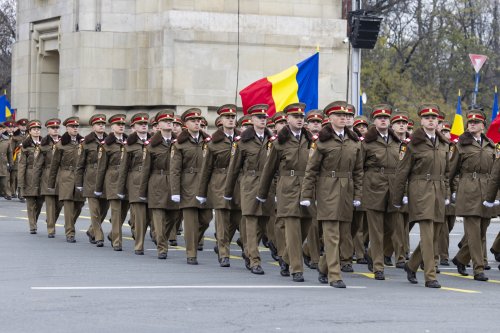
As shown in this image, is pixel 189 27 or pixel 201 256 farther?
pixel 189 27

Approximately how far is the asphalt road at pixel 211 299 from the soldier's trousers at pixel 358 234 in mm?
565

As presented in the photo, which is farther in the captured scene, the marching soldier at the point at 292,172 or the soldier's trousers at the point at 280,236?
the soldier's trousers at the point at 280,236

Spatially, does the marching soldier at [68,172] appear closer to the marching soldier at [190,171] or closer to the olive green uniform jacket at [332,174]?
the marching soldier at [190,171]

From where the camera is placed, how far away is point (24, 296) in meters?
13.5

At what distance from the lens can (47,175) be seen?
2228 cm

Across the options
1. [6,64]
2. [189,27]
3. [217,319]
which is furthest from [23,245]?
[6,64]

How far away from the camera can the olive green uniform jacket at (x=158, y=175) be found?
61.8 feet

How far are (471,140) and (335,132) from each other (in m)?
2.24

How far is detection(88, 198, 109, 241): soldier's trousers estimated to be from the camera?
2055 cm

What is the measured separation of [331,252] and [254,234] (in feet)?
5.81

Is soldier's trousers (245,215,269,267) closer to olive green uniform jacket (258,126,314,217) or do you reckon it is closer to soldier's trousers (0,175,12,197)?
olive green uniform jacket (258,126,314,217)

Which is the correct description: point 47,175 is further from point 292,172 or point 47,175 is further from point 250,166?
point 292,172

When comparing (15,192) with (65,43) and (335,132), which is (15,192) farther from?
(335,132)

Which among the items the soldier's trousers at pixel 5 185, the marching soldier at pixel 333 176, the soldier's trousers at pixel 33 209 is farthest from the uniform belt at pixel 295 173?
the soldier's trousers at pixel 5 185
